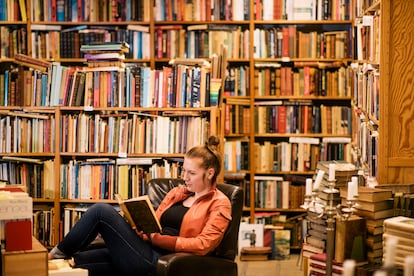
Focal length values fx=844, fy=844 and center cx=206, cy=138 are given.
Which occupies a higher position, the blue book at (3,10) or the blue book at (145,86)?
the blue book at (3,10)

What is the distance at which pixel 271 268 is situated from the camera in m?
6.74

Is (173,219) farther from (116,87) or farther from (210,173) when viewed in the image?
(116,87)

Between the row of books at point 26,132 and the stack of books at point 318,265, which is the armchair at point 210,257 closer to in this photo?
the stack of books at point 318,265

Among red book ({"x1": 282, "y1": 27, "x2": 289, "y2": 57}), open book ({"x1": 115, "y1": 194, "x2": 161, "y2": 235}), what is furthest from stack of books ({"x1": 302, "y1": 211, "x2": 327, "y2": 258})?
red book ({"x1": 282, "y1": 27, "x2": 289, "y2": 57})

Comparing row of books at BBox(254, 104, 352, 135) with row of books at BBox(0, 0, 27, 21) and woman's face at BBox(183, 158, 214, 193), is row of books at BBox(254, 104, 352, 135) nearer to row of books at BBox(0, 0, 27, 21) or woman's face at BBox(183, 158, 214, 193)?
row of books at BBox(0, 0, 27, 21)

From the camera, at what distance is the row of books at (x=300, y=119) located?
24.7 feet

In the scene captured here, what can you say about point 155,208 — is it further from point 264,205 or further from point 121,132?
point 264,205

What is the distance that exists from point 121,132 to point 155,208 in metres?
1.33

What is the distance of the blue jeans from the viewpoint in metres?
4.63

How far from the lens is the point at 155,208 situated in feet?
16.7

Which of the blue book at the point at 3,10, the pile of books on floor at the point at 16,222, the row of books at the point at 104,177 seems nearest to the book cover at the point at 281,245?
the row of books at the point at 104,177

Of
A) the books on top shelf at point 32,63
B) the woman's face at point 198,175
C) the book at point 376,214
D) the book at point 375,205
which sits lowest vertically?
the book at point 376,214

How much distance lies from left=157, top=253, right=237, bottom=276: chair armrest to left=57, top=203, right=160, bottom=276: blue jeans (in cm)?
31

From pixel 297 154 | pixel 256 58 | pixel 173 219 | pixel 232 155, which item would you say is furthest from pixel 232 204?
pixel 256 58
